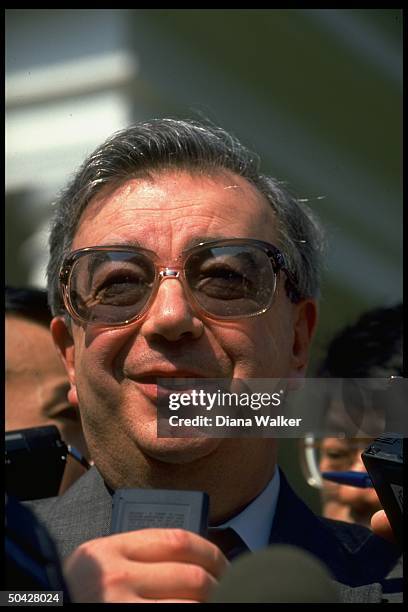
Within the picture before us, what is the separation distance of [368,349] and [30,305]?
0.92m

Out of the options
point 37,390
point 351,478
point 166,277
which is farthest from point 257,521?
point 37,390

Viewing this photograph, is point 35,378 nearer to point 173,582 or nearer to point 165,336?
point 165,336

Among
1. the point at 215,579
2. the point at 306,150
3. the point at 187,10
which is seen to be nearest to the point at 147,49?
the point at 187,10

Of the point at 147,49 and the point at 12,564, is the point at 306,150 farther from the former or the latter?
the point at 12,564

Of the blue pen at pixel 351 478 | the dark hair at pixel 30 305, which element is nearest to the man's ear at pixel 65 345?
the dark hair at pixel 30 305

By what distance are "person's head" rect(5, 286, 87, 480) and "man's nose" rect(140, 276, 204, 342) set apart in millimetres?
806

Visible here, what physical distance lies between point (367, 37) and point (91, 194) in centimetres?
359

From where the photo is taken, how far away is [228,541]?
1.90 meters

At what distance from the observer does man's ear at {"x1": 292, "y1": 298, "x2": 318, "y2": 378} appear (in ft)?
7.25

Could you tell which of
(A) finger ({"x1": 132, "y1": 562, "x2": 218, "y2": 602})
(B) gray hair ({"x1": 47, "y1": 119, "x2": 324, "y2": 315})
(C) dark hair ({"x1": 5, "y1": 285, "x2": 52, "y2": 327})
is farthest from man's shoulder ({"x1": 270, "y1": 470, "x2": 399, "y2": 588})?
(C) dark hair ({"x1": 5, "y1": 285, "x2": 52, "y2": 327})

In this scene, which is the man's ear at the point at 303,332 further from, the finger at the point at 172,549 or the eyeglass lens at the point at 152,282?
the finger at the point at 172,549

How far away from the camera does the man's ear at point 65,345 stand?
2229 millimetres

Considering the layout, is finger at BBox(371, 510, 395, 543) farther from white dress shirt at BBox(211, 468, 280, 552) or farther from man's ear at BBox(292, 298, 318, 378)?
man's ear at BBox(292, 298, 318, 378)

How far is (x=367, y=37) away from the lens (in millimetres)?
5488
